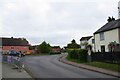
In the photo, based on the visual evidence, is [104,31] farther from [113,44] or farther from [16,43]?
[16,43]

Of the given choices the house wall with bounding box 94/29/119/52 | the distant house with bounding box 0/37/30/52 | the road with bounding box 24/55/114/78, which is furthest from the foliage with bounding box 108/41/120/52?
the distant house with bounding box 0/37/30/52

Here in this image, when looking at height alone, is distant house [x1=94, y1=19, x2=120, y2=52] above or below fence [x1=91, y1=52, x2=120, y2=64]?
above

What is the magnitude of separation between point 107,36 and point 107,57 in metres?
13.8

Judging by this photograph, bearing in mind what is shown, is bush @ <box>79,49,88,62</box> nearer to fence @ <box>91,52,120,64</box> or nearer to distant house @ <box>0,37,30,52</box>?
fence @ <box>91,52,120,64</box>

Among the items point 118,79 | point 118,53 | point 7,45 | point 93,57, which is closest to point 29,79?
point 118,79

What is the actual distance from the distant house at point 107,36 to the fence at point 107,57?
787 cm

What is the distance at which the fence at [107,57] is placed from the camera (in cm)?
2576

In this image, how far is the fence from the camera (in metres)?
25.8

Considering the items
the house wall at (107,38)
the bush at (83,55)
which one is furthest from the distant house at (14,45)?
the bush at (83,55)

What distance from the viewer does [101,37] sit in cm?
4372

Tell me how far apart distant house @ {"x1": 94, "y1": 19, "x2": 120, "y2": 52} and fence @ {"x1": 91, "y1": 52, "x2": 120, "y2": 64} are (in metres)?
7.87

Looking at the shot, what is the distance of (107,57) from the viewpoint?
28.0 m

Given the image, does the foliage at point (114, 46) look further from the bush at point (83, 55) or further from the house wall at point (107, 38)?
the bush at point (83, 55)

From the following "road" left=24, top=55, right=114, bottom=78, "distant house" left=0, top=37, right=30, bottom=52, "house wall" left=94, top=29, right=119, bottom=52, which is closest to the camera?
"road" left=24, top=55, right=114, bottom=78
